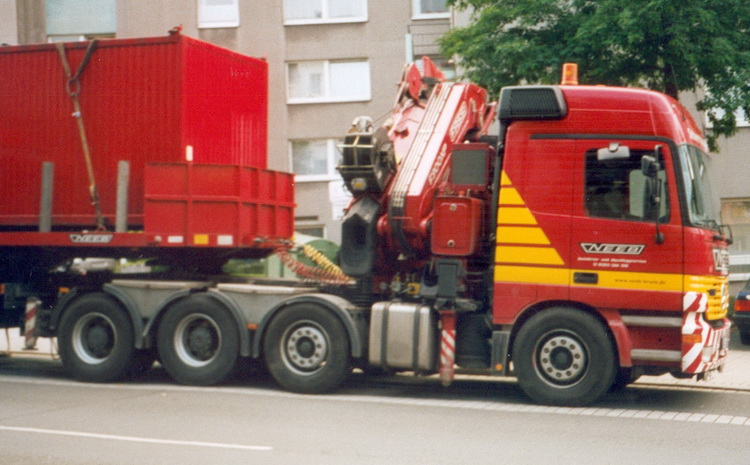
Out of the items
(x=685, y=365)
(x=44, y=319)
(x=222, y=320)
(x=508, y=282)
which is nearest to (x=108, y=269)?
(x=44, y=319)

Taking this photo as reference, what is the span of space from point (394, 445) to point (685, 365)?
3.37 metres

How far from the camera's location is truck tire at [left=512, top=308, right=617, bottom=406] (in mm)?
10484

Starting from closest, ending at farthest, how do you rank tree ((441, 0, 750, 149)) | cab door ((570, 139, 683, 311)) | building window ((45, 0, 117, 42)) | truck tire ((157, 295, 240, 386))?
cab door ((570, 139, 683, 311)) < truck tire ((157, 295, 240, 386)) < tree ((441, 0, 750, 149)) < building window ((45, 0, 117, 42))

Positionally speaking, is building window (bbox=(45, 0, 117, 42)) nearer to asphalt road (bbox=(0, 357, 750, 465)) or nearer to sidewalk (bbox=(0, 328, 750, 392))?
sidewalk (bbox=(0, 328, 750, 392))

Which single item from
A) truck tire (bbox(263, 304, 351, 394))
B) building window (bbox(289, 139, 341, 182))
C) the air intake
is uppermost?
building window (bbox(289, 139, 341, 182))

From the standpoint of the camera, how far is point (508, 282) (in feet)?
35.8


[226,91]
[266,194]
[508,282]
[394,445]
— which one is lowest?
[394,445]

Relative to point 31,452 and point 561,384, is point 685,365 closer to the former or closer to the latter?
point 561,384

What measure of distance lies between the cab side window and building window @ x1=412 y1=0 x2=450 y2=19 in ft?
64.0

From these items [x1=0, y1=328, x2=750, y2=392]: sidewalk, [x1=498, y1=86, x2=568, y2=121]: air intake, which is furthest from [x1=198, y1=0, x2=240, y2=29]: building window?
[x1=498, y1=86, x2=568, y2=121]: air intake

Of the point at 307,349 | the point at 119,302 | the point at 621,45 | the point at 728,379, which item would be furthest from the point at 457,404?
the point at 621,45

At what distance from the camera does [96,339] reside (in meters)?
12.8

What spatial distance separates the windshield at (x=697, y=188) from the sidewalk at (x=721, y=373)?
2633 mm

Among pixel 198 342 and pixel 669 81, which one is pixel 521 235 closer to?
pixel 198 342
